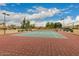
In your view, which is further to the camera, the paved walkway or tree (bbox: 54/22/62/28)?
tree (bbox: 54/22/62/28)

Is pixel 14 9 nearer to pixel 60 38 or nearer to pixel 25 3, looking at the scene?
pixel 25 3

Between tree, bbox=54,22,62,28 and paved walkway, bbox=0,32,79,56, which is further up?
tree, bbox=54,22,62,28

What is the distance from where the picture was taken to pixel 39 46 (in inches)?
217

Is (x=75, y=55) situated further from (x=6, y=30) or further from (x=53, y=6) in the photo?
(x=6, y=30)

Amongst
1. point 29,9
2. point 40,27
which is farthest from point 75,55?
point 29,9

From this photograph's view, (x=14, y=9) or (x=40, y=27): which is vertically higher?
(x=14, y=9)

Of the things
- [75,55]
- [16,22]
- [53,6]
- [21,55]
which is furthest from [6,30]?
[75,55]

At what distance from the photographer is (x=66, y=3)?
542 centimetres

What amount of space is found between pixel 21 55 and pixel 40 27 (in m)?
0.72

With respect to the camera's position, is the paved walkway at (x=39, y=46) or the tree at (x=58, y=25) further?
the tree at (x=58, y=25)

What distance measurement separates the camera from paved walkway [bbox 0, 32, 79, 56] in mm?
5406

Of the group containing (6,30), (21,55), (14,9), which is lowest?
(21,55)

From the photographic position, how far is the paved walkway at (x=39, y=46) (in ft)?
17.7

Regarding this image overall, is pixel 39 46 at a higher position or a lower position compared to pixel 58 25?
lower
